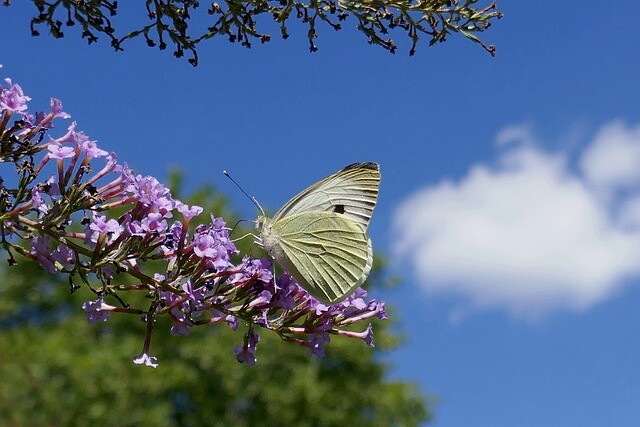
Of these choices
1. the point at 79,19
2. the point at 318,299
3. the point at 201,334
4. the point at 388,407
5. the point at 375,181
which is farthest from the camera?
the point at 388,407

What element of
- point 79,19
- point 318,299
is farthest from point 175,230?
point 79,19

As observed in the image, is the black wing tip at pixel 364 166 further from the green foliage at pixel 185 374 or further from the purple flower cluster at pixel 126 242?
the green foliage at pixel 185 374

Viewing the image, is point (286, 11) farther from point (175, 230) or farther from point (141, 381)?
point (141, 381)

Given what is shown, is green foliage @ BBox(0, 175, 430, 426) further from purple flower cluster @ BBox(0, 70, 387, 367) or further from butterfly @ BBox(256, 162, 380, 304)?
purple flower cluster @ BBox(0, 70, 387, 367)

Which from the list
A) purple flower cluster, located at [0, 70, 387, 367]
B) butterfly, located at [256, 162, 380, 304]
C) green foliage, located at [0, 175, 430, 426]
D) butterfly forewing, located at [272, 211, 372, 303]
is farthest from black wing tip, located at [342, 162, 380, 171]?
green foliage, located at [0, 175, 430, 426]

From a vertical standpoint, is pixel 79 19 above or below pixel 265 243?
above

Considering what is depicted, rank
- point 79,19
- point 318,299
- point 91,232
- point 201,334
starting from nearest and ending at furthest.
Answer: point 91,232
point 318,299
point 79,19
point 201,334
